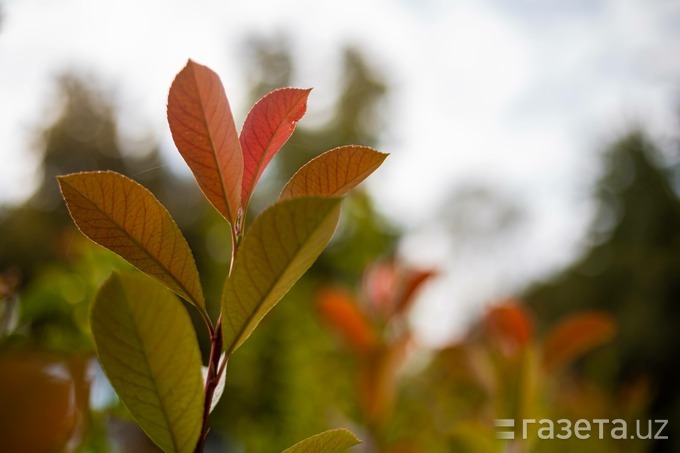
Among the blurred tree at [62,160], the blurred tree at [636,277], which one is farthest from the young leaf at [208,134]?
the blurred tree at [636,277]

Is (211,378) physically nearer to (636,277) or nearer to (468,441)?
(468,441)

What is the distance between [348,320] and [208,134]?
2.67 feet

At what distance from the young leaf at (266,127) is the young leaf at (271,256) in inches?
3.1

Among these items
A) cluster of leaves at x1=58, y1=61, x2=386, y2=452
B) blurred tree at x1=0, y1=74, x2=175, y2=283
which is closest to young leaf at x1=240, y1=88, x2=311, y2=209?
cluster of leaves at x1=58, y1=61, x2=386, y2=452

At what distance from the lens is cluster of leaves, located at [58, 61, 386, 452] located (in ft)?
0.86

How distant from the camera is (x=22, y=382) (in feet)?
0.76

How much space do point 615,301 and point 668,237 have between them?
74 centimetres

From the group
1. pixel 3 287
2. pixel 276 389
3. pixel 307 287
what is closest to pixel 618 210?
pixel 307 287

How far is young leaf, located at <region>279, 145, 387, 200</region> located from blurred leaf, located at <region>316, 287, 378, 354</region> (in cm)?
76

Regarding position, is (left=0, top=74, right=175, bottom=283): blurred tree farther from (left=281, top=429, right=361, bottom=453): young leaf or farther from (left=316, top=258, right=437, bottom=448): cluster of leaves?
(left=281, top=429, right=361, bottom=453): young leaf

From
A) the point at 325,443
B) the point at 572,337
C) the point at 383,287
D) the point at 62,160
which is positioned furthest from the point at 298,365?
the point at 325,443

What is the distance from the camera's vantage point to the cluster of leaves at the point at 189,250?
0.26 metres

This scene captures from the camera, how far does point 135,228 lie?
32 cm

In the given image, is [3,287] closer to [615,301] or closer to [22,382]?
[22,382]
